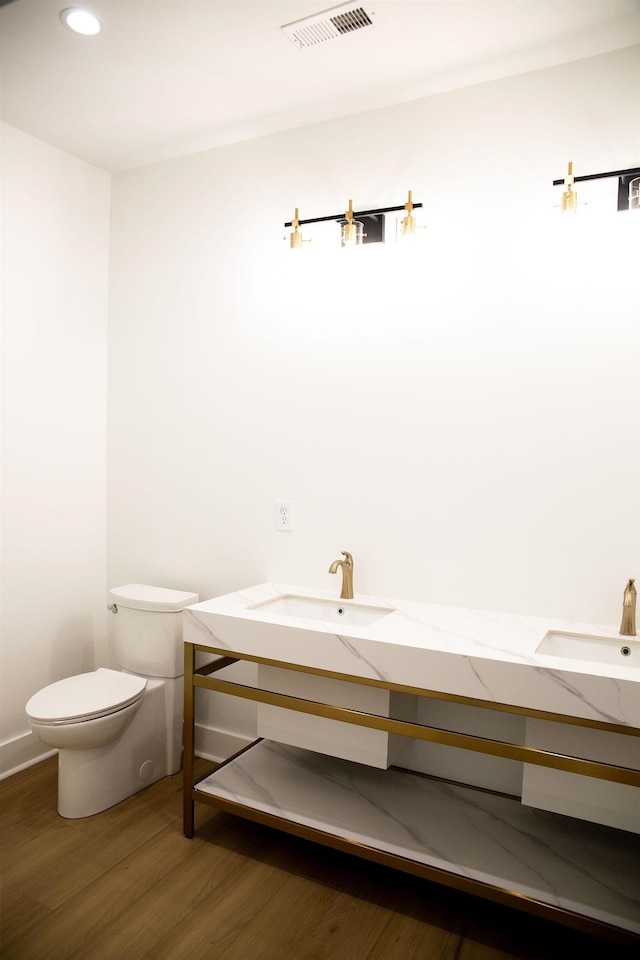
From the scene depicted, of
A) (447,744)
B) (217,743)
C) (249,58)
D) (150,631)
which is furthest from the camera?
(217,743)

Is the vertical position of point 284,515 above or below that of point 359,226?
below

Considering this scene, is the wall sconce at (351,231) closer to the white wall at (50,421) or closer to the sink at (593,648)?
the white wall at (50,421)

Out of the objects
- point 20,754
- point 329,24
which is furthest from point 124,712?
point 329,24

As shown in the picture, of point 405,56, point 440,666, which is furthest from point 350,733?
point 405,56

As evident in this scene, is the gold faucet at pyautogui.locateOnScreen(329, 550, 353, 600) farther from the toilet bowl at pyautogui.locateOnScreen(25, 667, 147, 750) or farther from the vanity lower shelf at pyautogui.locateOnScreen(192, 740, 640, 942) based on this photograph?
the toilet bowl at pyautogui.locateOnScreen(25, 667, 147, 750)

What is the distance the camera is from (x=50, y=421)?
9.46 feet

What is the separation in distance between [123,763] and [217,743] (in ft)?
1.56

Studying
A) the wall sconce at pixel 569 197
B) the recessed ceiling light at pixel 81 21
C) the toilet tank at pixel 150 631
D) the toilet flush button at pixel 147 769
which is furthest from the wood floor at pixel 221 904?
the recessed ceiling light at pixel 81 21

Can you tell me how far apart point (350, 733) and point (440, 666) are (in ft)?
1.43

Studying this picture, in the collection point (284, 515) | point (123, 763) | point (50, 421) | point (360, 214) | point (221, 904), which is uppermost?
point (360, 214)

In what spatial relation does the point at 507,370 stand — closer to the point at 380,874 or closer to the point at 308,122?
the point at 308,122

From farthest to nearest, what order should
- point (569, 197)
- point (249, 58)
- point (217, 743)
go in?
point (217, 743) → point (249, 58) → point (569, 197)

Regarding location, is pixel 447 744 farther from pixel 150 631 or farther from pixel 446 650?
pixel 150 631

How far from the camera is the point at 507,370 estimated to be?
7.27 ft
